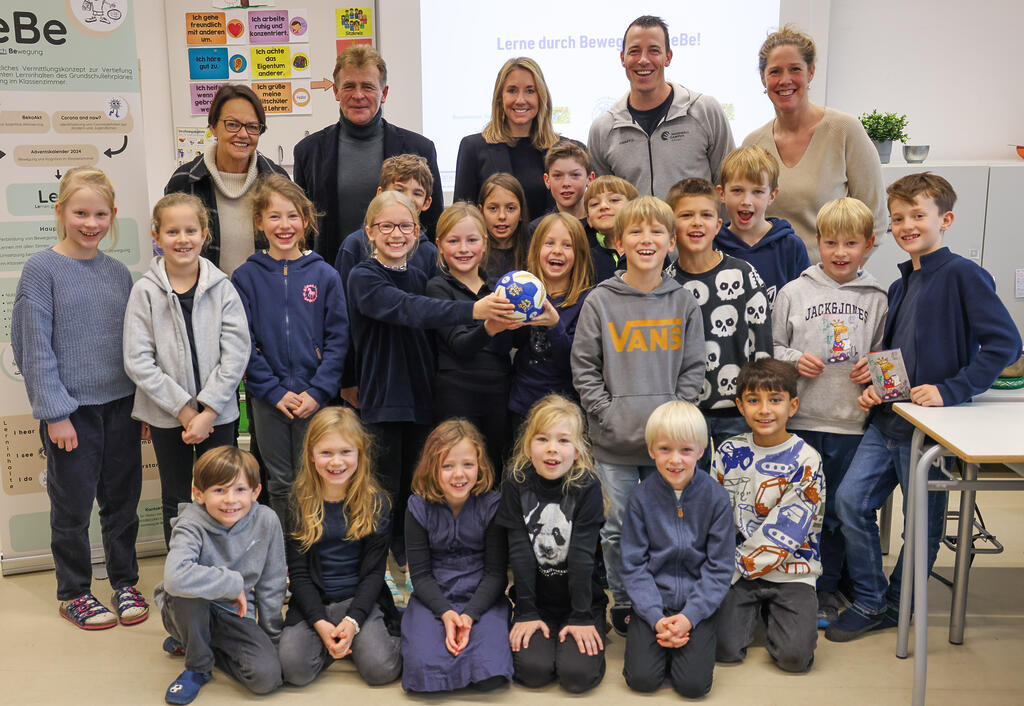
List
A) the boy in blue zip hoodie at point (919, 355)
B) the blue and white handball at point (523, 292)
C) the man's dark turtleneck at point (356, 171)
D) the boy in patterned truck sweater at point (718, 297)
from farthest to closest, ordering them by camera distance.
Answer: the man's dark turtleneck at point (356, 171) → the boy in patterned truck sweater at point (718, 297) → the boy in blue zip hoodie at point (919, 355) → the blue and white handball at point (523, 292)

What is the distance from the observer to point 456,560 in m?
2.73

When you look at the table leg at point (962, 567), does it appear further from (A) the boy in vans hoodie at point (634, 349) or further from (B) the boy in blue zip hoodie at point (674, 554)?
(A) the boy in vans hoodie at point (634, 349)

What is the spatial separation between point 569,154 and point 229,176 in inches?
51.6

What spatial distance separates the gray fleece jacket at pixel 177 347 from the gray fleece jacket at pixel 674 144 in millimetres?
1630

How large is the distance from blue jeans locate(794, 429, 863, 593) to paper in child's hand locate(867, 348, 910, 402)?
0.22m

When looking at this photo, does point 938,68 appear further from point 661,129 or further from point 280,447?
point 280,447

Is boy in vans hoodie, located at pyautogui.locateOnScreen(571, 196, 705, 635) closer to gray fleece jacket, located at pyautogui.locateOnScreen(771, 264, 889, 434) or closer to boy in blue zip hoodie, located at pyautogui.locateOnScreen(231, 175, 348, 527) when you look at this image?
gray fleece jacket, located at pyautogui.locateOnScreen(771, 264, 889, 434)

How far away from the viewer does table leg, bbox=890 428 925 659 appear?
257 cm

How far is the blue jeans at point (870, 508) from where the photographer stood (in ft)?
9.34

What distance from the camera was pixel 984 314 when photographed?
2701 millimetres

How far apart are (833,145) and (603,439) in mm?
1500

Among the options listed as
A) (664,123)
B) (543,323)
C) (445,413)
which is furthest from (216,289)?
(664,123)

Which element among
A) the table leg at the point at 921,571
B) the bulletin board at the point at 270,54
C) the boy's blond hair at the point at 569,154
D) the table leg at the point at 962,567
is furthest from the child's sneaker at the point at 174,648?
the bulletin board at the point at 270,54

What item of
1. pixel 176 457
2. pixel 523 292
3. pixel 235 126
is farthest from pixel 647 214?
pixel 176 457
